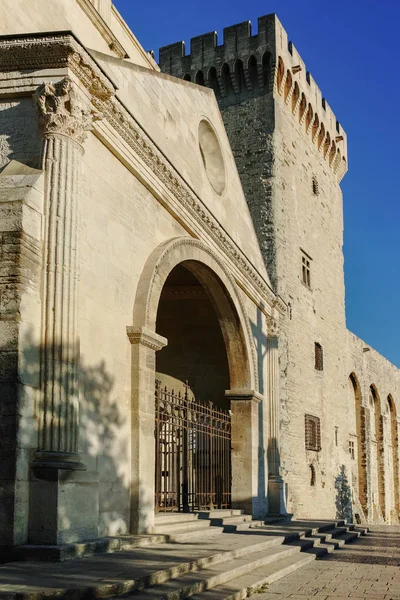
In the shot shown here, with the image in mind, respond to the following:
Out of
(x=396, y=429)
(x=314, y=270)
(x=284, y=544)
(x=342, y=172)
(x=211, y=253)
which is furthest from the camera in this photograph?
(x=396, y=429)

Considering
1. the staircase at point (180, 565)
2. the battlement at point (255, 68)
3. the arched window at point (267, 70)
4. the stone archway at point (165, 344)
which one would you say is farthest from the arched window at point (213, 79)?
the staircase at point (180, 565)

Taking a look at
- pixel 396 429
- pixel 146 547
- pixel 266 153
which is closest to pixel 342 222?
pixel 266 153

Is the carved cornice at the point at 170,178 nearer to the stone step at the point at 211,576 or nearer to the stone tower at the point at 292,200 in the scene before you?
the stone step at the point at 211,576

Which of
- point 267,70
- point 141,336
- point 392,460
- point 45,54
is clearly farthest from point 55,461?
point 392,460

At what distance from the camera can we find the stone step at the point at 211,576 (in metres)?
5.83

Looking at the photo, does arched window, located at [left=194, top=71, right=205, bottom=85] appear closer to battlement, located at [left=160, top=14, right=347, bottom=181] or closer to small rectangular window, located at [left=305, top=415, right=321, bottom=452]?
battlement, located at [left=160, top=14, right=347, bottom=181]

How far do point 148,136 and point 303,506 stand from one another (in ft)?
42.8

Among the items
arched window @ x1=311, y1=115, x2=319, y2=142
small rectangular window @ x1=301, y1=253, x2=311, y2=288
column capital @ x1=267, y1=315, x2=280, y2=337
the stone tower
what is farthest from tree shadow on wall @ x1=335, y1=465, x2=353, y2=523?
arched window @ x1=311, y1=115, x2=319, y2=142

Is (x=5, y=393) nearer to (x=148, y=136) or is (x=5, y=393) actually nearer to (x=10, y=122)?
(x=10, y=122)

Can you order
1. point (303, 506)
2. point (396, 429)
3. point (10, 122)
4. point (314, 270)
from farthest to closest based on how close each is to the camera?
point (396, 429), point (314, 270), point (303, 506), point (10, 122)

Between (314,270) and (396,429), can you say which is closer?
(314,270)

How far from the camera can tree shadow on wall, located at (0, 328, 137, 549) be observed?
22.0 ft

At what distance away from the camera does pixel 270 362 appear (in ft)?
53.7

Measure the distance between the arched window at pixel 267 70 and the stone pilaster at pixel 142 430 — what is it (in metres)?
13.6
